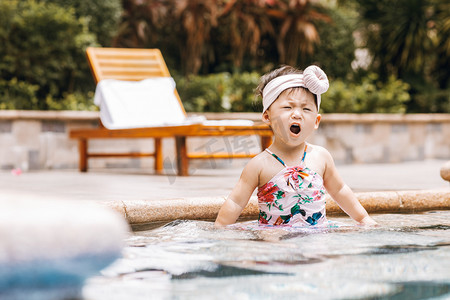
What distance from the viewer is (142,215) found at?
3.01 metres

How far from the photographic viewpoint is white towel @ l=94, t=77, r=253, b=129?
23.3ft

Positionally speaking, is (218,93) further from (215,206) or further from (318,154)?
(318,154)

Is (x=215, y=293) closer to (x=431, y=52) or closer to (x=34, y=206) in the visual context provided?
(x=34, y=206)

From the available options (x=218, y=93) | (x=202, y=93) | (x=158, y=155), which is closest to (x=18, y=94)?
(x=158, y=155)

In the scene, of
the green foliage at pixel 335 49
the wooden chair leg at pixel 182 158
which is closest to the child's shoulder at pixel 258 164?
the wooden chair leg at pixel 182 158

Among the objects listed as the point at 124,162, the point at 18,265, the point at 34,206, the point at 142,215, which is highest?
the point at 34,206

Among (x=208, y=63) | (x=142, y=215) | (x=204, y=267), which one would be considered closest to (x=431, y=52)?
(x=208, y=63)

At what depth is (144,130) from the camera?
6.30m

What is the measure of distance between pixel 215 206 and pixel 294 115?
2.35ft

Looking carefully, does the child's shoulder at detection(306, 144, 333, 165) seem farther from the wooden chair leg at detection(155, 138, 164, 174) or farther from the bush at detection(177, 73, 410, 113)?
the bush at detection(177, 73, 410, 113)

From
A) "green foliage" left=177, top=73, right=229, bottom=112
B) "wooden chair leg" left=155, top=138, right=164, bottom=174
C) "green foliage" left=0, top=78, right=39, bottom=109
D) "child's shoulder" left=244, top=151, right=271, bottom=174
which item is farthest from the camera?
"green foliage" left=177, top=73, right=229, bottom=112

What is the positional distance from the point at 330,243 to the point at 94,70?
567 cm

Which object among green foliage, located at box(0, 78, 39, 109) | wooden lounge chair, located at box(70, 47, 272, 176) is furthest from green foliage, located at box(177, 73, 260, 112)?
green foliage, located at box(0, 78, 39, 109)

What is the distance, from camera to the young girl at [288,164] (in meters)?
2.86
